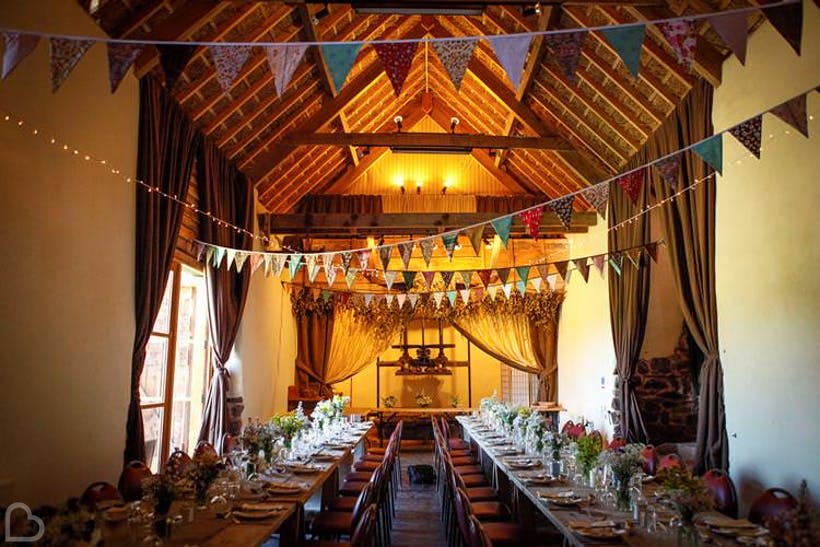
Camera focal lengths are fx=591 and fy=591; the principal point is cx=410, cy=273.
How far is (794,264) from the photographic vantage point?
4.09 meters

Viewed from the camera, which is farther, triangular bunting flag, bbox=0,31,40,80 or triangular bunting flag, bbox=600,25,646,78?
triangular bunting flag, bbox=600,25,646,78

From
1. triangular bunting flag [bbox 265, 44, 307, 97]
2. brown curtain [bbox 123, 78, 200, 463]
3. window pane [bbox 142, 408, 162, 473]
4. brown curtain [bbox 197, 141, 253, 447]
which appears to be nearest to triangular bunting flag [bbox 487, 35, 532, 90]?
triangular bunting flag [bbox 265, 44, 307, 97]

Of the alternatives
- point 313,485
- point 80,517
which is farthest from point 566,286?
point 80,517

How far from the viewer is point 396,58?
323cm

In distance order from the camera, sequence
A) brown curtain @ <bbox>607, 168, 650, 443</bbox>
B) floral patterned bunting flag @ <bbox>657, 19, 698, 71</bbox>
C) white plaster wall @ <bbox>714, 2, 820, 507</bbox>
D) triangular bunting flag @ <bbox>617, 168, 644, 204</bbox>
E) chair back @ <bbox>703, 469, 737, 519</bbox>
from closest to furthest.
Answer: floral patterned bunting flag @ <bbox>657, 19, 698, 71</bbox>
chair back @ <bbox>703, 469, 737, 519</bbox>
white plaster wall @ <bbox>714, 2, 820, 507</bbox>
triangular bunting flag @ <bbox>617, 168, 644, 204</bbox>
brown curtain @ <bbox>607, 168, 650, 443</bbox>

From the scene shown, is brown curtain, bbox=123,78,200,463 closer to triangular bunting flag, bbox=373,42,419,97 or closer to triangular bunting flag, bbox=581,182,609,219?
triangular bunting flag, bbox=373,42,419,97

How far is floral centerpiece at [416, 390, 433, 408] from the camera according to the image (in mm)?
11680

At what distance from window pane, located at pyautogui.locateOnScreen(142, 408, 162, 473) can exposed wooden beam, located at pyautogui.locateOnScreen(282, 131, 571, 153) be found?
3.65m

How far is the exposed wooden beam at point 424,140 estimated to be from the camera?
7.52 m

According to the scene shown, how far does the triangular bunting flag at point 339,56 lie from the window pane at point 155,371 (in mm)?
4005

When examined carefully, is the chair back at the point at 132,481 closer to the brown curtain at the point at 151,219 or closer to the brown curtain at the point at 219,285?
the brown curtain at the point at 151,219

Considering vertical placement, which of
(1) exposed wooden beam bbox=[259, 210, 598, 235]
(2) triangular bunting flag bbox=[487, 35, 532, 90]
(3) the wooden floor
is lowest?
(3) the wooden floor

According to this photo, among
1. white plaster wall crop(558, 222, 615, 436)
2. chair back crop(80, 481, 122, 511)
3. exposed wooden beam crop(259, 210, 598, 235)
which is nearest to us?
chair back crop(80, 481, 122, 511)

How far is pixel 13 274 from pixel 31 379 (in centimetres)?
67
